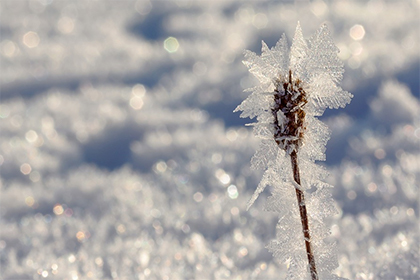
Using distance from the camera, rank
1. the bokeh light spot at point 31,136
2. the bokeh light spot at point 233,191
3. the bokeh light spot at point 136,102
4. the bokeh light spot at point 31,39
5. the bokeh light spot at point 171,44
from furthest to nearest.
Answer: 1. the bokeh light spot at point 31,39
2. the bokeh light spot at point 171,44
3. the bokeh light spot at point 136,102
4. the bokeh light spot at point 31,136
5. the bokeh light spot at point 233,191

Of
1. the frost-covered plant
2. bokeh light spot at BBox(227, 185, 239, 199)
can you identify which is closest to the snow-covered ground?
bokeh light spot at BBox(227, 185, 239, 199)

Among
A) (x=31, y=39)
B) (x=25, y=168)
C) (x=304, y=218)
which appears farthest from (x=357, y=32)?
(x=304, y=218)

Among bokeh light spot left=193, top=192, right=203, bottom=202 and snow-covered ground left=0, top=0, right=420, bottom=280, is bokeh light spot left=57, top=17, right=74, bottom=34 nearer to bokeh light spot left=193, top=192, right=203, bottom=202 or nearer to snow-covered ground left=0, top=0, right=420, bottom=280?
snow-covered ground left=0, top=0, right=420, bottom=280

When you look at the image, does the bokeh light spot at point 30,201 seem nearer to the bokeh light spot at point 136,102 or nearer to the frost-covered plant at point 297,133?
the bokeh light spot at point 136,102

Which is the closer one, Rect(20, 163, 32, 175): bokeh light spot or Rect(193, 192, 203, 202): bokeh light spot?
Rect(193, 192, 203, 202): bokeh light spot

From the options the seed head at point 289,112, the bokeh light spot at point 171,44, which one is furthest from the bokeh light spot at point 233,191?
the bokeh light spot at point 171,44
